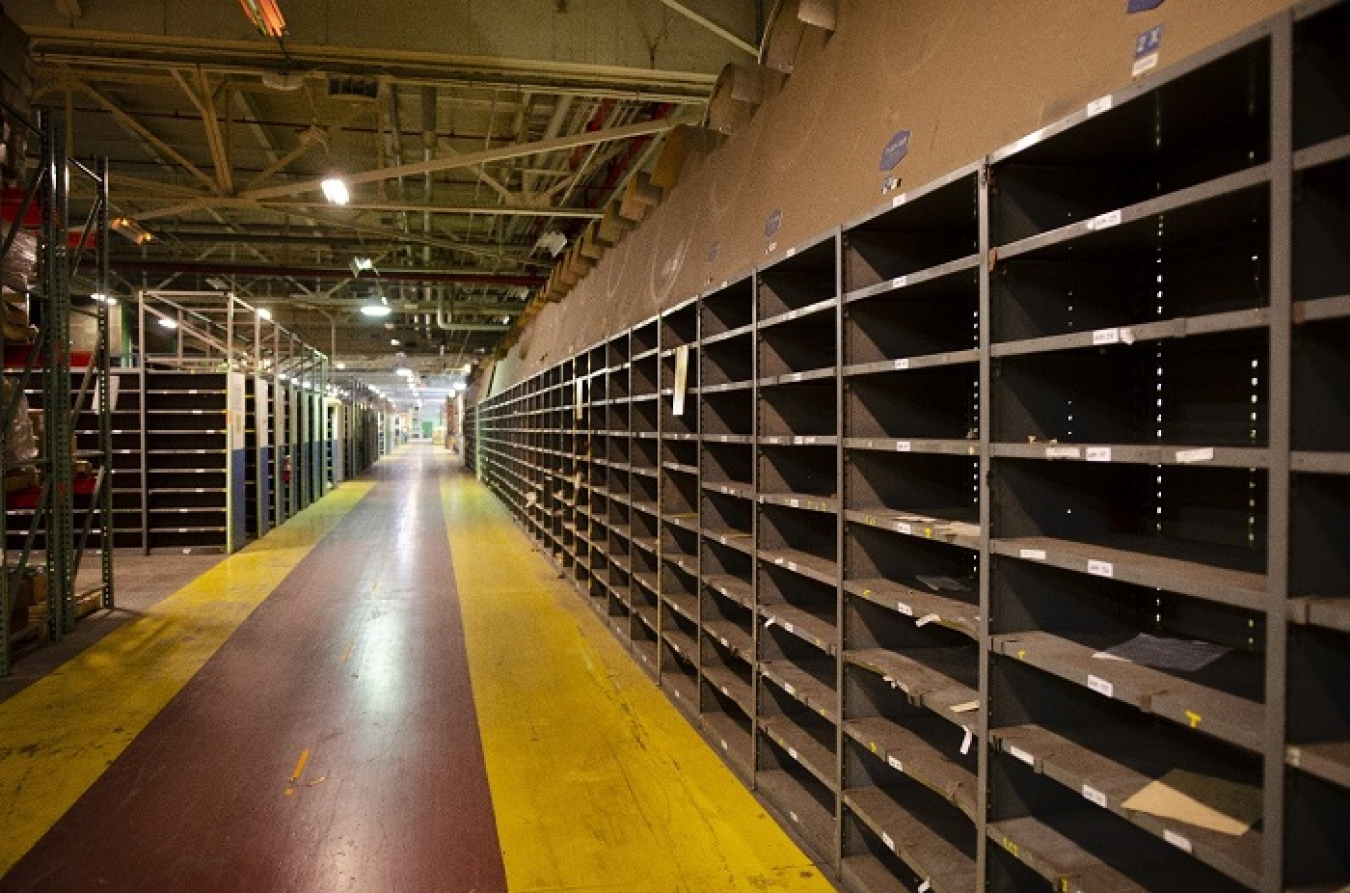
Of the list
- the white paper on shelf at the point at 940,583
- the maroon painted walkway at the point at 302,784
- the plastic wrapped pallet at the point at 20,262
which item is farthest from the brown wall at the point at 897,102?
the plastic wrapped pallet at the point at 20,262

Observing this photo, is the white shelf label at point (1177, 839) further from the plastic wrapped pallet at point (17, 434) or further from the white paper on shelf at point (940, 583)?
the plastic wrapped pallet at point (17, 434)

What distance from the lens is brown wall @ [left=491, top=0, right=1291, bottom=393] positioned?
207 centimetres

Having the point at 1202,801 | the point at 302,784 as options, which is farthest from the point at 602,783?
the point at 1202,801

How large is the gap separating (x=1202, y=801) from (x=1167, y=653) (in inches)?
14.1

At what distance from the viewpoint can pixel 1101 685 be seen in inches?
72.1

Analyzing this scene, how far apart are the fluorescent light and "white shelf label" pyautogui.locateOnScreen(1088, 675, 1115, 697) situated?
22.7 ft

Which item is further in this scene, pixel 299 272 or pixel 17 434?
pixel 299 272

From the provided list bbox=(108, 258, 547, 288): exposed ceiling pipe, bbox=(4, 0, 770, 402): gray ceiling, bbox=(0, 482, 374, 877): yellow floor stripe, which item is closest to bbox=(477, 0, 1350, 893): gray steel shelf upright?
bbox=(0, 482, 374, 877): yellow floor stripe

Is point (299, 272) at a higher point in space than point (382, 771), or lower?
higher

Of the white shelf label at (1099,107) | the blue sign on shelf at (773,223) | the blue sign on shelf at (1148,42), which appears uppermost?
the blue sign on shelf at (773,223)

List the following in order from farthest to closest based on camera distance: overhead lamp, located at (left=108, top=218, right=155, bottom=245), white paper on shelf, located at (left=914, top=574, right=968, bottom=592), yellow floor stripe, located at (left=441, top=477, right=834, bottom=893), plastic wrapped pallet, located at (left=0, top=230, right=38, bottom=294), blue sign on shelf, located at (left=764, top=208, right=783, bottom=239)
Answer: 1. overhead lamp, located at (left=108, top=218, right=155, bottom=245)
2. plastic wrapped pallet, located at (left=0, top=230, right=38, bottom=294)
3. blue sign on shelf, located at (left=764, top=208, right=783, bottom=239)
4. yellow floor stripe, located at (left=441, top=477, right=834, bottom=893)
5. white paper on shelf, located at (left=914, top=574, right=968, bottom=592)

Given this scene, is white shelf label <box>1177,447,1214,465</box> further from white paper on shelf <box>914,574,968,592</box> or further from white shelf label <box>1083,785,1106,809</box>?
white paper on shelf <box>914,574,968,592</box>

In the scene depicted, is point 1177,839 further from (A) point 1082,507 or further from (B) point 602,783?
(B) point 602,783

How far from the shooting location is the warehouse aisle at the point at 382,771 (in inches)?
121
